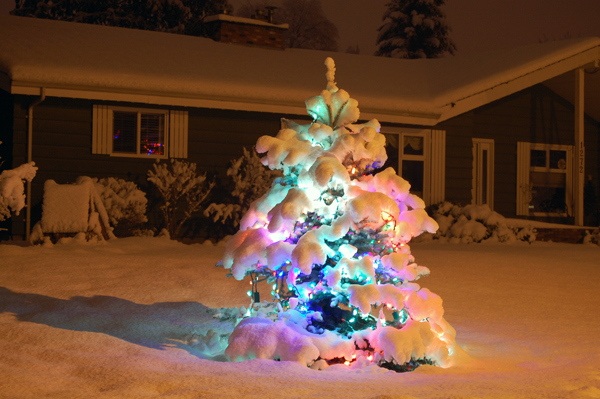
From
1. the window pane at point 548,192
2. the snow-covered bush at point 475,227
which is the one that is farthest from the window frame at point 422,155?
the window pane at point 548,192

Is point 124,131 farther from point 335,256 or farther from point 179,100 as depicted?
point 335,256

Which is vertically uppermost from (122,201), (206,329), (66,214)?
(122,201)

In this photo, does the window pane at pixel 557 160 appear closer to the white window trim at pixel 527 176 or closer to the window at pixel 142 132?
the white window trim at pixel 527 176

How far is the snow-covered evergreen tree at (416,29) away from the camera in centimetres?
3966

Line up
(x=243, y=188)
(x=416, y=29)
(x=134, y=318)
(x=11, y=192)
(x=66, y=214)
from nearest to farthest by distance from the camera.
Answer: (x=134, y=318)
(x=11, y=192)
(x=66, y=214)
(x=243, y=188)
(x=416, y=29)

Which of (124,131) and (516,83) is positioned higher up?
(516,83)

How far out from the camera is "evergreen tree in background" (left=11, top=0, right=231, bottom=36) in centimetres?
2845

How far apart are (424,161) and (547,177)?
454 centimetres

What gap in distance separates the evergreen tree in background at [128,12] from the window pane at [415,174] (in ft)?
55.7

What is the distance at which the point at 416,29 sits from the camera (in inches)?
1572

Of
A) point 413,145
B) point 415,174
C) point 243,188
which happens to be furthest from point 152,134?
point 415,174

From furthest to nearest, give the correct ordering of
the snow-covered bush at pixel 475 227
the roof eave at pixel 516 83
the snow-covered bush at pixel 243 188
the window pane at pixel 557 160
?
the window pane at pixel 557 160 < the roof eave at pixel 516 83 < the snow-covered bush at pixel 475 227 < the snow-covered bush at pixel 243 188

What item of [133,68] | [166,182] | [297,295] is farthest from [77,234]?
[297,295]

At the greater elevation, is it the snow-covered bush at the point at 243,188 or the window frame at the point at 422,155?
the window frame at the point at 422,155
